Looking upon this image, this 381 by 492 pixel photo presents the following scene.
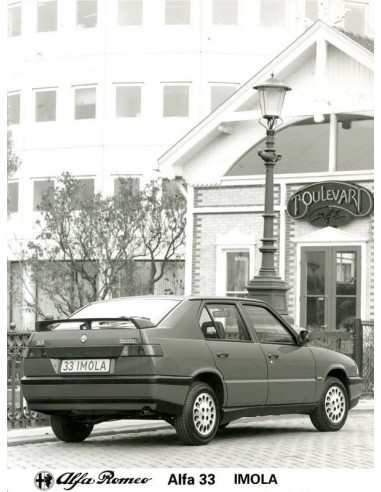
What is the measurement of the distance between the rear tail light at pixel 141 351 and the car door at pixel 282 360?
5.58 ft

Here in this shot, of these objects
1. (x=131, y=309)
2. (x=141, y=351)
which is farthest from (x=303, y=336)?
(x=141, y=351)

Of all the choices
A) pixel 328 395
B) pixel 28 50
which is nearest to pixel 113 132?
pixel 28 50

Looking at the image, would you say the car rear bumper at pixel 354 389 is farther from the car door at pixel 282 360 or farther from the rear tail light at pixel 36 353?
the rear tail light at pixel 36 353

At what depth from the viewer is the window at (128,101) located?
144 ft

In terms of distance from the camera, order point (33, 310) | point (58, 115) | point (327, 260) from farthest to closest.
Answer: point (58, 115) → point (33, 310) → point (327, 260)

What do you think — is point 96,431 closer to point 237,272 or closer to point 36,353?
point 36,353

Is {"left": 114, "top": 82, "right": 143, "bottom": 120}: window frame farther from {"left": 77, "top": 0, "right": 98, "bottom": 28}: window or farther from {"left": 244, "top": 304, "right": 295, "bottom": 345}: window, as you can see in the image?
{"left": 244, "top": 304, "right": 295, "bottom": 345}: window

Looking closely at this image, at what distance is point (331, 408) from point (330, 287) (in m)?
12.1

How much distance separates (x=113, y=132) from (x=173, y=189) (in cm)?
653

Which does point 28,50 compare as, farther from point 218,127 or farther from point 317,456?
point 317,456


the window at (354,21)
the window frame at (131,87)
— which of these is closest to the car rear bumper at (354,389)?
the window at (354,21)

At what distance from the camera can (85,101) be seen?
4416 centimetres

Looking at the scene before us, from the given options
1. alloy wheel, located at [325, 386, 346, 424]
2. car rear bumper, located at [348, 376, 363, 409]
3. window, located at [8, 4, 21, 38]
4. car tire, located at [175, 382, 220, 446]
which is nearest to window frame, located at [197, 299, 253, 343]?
car tire, located at [175, 382, 220, 446]

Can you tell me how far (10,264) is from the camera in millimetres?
40500
